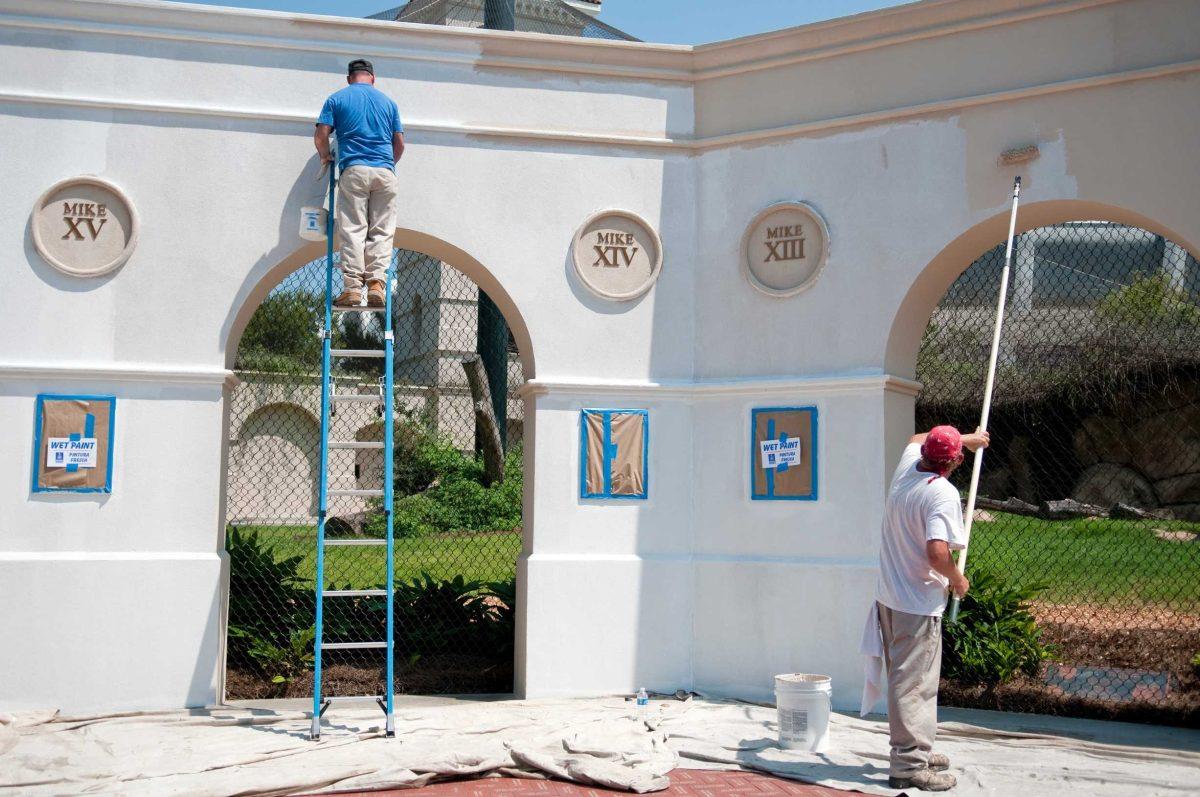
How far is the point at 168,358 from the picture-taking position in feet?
27.5

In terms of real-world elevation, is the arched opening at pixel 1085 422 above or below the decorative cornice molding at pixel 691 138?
below

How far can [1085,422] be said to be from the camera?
18219 millimetres

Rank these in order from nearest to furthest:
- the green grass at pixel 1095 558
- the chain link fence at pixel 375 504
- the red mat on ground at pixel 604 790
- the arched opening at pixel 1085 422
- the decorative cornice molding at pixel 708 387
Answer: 1. the red mat on ground at pixel 604 790
2. the decorative cornice molding at pixel 708 387
3. the chain link fence at pixel 375 504
4. the green grass at pixel 1095 558
5. the arched opening at pixel 1085 422

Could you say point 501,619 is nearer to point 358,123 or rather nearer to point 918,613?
point 358,123

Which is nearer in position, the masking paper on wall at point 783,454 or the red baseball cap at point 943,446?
the red baseball cap at point 943,446

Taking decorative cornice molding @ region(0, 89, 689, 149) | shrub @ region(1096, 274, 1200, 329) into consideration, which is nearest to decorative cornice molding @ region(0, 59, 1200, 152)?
decorative cornice molding @ region(0, 89, 689, 149)

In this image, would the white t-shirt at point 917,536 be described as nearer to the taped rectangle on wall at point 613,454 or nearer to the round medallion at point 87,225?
the taped rectangle on wall at point 613,454

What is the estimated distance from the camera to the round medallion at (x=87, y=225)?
27.2 ft

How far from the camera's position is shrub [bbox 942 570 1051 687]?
352 inches

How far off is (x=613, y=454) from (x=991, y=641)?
11.1ft

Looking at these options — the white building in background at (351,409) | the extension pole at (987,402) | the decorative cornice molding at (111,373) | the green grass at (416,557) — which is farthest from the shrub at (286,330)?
the extension pole at (987,402)

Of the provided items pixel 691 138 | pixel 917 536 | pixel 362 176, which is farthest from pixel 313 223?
pixel 917 536

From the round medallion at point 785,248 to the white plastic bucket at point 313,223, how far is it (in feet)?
10.7

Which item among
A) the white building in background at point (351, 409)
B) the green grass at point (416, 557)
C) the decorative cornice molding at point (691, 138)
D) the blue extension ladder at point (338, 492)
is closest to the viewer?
the blue extension ladder at point (338, 492)
